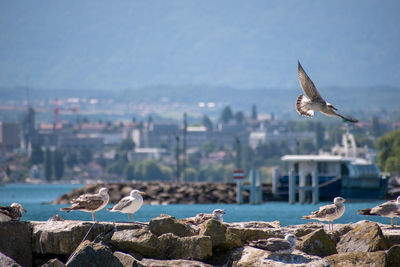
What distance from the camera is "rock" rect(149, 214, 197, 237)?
1808 centimetres

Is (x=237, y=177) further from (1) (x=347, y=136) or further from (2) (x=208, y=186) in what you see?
(1) (x=347, y=136)

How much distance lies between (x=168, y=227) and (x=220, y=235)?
118cm

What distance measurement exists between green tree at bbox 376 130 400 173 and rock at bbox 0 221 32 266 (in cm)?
9433

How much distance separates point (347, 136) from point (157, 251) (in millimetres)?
63587

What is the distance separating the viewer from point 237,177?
64.6 m

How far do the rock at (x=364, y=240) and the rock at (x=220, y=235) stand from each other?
2185 mm

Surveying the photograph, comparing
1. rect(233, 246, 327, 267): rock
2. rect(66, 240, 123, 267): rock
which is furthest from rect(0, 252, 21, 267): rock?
rect(233, 246, 327, 267): rock

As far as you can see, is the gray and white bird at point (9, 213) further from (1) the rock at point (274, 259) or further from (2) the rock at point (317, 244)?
(2) the rock at point (317, 244)

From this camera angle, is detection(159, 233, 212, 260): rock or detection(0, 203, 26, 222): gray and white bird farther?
detection(0, 203, 26, 222): gray and white bird

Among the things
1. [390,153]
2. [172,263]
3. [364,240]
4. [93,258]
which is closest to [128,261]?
[93,258]

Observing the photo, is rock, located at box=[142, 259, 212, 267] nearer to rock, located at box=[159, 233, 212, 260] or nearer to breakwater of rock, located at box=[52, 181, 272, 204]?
rock, located at box=[159, 233, 212, 260]

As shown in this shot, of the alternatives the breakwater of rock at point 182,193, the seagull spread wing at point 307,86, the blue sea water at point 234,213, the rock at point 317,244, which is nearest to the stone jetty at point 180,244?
the rock at point 317,244

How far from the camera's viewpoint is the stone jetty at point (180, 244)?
16844 millimetres

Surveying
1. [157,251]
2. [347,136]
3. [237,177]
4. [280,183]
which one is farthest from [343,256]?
[347,136]
